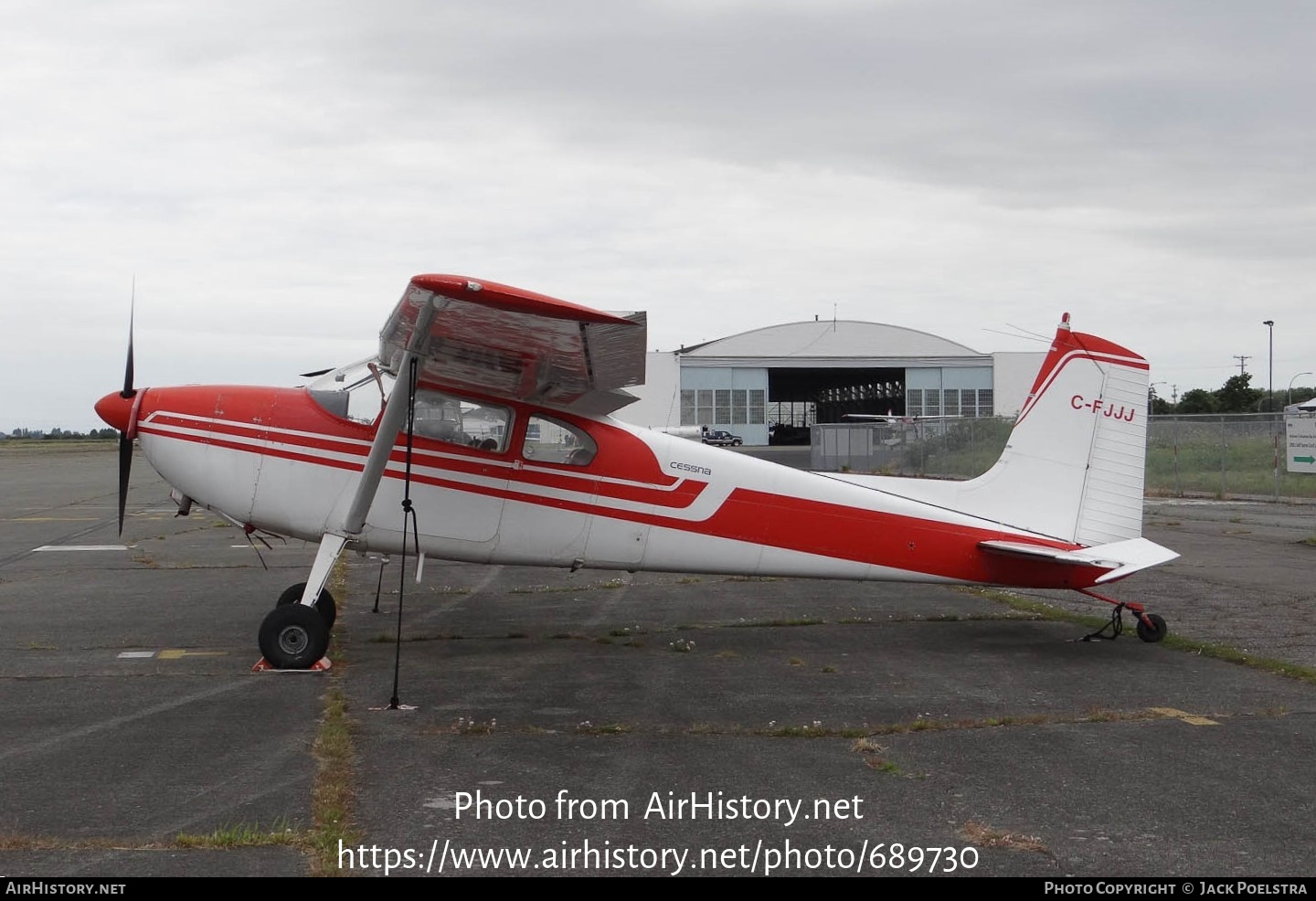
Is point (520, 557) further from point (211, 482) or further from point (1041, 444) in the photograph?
point (1041, 444)

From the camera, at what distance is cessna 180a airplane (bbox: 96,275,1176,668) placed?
8.49 metres

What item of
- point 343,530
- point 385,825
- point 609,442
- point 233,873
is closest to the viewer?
point 233,873

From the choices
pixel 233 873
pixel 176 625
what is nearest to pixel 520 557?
pixel 176 625

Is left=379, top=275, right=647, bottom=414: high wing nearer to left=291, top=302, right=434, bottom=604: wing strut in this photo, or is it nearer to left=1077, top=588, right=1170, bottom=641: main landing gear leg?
left=291, top=302, right=434, bottom=604: wing strut

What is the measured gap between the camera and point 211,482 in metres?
8.52

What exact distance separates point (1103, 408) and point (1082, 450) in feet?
1.29

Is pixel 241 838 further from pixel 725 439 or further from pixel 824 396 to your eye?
pixel 824 396

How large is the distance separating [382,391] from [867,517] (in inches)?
164

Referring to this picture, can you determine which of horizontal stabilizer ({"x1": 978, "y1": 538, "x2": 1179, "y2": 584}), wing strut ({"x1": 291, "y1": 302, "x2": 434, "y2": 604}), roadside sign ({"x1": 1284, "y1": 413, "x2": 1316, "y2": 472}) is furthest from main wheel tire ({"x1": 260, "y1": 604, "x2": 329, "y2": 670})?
roadside sign ({"x1": 1284, "y1": 413, "x2": 1316, "y2": 472})

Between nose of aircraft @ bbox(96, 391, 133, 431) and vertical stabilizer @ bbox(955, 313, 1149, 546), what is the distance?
712 cm

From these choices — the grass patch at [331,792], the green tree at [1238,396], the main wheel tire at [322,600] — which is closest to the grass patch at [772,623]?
the main wheel tire at [322,600]

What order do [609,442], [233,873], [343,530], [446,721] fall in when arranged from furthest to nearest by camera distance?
[609,442], [343,530], [446,721], [233,873]

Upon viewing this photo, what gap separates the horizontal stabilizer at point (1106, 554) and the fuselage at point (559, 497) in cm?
15

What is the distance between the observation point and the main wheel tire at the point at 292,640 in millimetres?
7863
